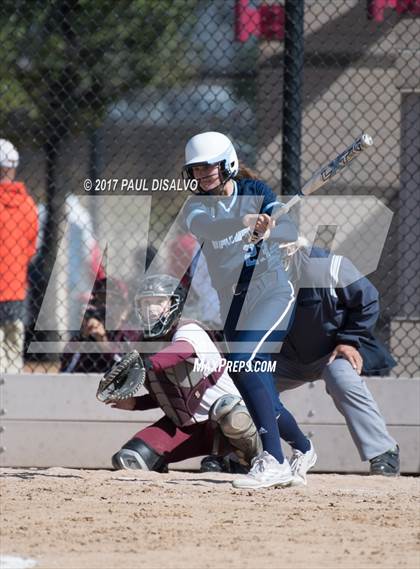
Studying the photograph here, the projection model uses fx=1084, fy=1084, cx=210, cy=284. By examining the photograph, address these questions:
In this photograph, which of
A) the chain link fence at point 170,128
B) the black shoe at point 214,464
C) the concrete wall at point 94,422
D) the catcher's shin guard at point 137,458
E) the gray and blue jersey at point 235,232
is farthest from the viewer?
the chain link fence at point 170,128

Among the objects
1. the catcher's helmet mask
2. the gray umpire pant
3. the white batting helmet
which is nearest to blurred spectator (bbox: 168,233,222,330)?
the catcher's helmet mask

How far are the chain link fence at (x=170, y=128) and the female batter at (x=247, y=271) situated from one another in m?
1.35

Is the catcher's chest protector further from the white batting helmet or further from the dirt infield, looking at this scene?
the white batting helmet

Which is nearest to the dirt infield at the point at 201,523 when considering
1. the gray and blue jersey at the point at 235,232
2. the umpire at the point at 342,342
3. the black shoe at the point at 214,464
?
the umpire at the point at 342,342

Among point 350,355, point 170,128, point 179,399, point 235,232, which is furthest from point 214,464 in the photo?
point 170,128

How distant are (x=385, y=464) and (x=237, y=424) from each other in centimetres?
86

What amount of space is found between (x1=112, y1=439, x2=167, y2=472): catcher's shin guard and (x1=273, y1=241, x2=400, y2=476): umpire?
2.74ft

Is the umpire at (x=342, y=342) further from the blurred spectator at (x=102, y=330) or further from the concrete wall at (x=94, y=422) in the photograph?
the blurred spectator at (x=102, y=330)

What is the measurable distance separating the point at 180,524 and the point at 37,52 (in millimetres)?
5658

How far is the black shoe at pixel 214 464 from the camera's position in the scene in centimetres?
590

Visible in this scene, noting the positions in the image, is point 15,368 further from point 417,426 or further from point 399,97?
point 399,97

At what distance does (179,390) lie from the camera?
18.5 ft

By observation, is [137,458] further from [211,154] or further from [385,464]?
[211,154]

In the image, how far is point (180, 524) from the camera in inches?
164
